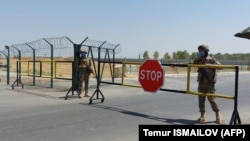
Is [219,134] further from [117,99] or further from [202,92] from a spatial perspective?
[117,99]

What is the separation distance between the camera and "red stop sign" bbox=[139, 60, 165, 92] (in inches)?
388

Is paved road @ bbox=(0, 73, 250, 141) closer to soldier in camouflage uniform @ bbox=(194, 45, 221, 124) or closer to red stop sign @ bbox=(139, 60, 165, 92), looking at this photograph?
soldier in camouflage uniform @ bbox=(194, 45, 221, 124)

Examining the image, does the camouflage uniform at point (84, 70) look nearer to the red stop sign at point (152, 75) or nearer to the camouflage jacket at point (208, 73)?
the red stop sign at point (152, 75)

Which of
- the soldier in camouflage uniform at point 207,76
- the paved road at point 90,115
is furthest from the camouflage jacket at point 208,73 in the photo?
the paved road at point 90,115

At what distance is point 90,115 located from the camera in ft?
32.2

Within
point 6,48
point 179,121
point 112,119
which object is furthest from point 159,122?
point 6,48

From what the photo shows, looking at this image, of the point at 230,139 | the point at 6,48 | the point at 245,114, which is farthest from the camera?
the point at 6,48

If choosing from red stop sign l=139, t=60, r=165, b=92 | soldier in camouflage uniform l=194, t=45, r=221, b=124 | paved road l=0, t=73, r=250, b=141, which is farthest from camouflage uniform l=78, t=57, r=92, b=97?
soldier in camouflage uniform l=194, t=45, r=221, b=124

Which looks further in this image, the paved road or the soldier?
the soldier

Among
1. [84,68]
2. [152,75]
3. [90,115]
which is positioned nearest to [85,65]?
[84,68]

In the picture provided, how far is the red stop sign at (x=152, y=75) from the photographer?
984 centimetres

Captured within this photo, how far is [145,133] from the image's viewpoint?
5.88 metres

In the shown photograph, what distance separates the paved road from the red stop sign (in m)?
0.80

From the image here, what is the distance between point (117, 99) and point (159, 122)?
4517mm
